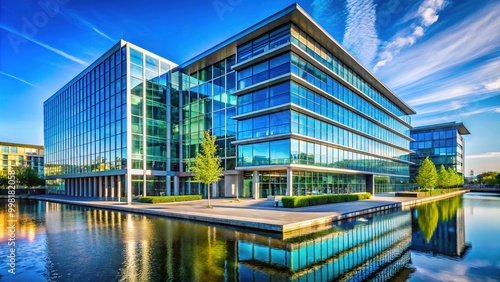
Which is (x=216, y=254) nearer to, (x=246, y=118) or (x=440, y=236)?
(x=440, y=236)

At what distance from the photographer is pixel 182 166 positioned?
43.7 m

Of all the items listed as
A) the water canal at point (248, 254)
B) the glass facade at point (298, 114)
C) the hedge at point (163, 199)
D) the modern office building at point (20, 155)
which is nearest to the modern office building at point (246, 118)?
the glass facade at point (298, 114)

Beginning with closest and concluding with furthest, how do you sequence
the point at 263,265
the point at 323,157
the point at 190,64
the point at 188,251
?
1. the point at 263,265
2. the point at 188,251
3. the point at 323,157
4. the point at 190,64

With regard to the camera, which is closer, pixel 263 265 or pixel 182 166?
pixel 263 265

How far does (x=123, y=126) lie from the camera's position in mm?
37594

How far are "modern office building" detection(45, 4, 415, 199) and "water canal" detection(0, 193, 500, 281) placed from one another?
1601cm

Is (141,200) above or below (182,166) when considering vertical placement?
below

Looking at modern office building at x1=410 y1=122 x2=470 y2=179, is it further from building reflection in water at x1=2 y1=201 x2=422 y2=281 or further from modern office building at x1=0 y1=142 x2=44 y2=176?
modern office building at x1=0 y1=142 x2=44 y2=176

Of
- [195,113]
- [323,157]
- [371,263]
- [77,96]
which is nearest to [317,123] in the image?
[323,157]

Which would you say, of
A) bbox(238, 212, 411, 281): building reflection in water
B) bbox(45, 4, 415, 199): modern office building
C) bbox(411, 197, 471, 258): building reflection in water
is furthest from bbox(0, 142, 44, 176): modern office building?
bbox(411, 197, 471, 258): building reflection in water

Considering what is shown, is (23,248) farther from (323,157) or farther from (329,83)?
(329,83)

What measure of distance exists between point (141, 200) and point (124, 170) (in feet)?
22.2

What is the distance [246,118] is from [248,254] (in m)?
24.6

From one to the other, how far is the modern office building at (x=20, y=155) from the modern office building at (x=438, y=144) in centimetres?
11767
